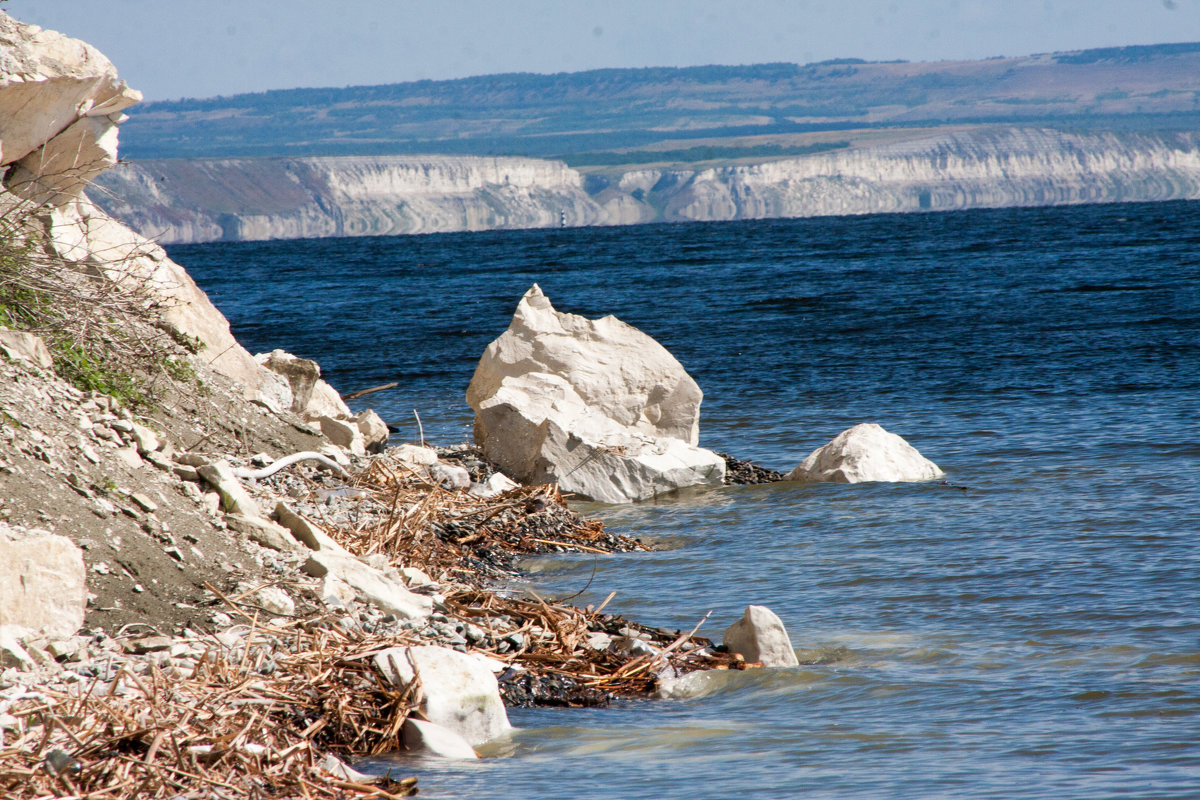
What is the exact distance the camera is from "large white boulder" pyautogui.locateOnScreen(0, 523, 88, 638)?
5.47 metres

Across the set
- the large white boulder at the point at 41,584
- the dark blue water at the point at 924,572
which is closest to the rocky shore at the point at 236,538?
the large white boulder at the point at 41,584

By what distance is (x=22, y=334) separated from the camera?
773 cm

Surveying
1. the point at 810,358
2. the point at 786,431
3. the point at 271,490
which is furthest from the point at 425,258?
the point at 271,490

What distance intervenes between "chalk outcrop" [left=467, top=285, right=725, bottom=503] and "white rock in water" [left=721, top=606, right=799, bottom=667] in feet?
15.9

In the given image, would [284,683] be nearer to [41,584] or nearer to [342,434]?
[41,584]

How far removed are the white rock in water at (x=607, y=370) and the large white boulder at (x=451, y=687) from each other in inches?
278

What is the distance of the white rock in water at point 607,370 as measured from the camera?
13.1m

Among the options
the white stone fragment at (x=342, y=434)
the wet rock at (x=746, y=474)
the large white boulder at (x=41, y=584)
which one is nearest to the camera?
the large white boulder at (x=41, y=584)

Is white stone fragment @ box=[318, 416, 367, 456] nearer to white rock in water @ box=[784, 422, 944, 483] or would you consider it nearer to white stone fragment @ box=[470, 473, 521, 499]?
white stone fragment @ box=[470, 473, 521, 499]

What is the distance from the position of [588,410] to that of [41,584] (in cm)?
734

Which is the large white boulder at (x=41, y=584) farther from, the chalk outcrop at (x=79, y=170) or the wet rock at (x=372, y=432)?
the wet rock at (x=372, y=432)

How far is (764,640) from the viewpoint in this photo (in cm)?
696

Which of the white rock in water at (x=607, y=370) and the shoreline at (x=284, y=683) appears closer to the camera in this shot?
the shoreline at (x=284, y=683)

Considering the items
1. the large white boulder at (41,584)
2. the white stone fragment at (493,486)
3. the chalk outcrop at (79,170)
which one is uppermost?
the chalk outcrop at (79,170)
